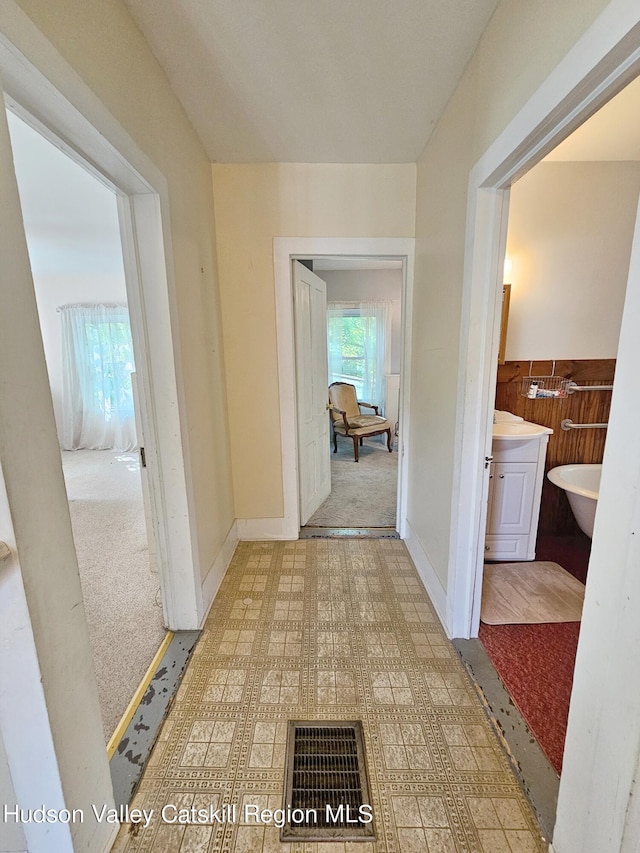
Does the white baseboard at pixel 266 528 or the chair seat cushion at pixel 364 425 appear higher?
the chair seat cushion at pixel 364 425

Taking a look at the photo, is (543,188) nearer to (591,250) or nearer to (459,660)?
(591,250)

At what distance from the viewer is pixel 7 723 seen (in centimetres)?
78

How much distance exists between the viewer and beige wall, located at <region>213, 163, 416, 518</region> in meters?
2.20

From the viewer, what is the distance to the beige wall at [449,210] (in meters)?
1.02

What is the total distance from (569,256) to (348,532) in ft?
7.89

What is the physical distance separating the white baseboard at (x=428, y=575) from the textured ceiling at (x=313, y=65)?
2.31 m

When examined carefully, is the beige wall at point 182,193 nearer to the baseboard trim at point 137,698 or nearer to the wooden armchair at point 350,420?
the baseboard trim at point 137,698

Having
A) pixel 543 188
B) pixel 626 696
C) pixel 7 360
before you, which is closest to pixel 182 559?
pixel 7 360

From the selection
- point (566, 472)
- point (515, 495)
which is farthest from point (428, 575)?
point (566, 472)

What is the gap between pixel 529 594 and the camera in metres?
2.01

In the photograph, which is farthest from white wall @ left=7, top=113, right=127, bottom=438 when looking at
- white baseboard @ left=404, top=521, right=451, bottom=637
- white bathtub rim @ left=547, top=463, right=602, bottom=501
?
white bathtub rim @ left=547, top=463, right=602, bottom=501

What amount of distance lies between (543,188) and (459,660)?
2.75 meters

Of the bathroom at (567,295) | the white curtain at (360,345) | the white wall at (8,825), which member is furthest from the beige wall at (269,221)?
the white curtain at (360,345)

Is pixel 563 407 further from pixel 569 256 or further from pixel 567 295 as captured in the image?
pixel 569 256
